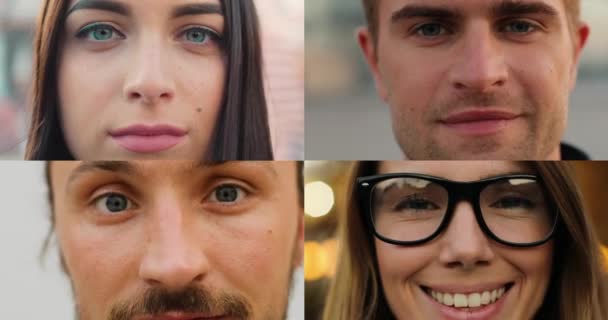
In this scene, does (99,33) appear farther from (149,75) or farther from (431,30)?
(431,30)

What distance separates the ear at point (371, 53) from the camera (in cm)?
166

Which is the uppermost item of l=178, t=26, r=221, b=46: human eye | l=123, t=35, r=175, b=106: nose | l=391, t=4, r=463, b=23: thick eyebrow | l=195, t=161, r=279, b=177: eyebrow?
l=391, t=4, r=463, b=23: thick eyebrow

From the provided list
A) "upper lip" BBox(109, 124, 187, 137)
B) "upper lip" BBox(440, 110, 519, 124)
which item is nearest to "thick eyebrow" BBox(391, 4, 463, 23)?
"upper lip" BBox(440, 110, 519, 124)

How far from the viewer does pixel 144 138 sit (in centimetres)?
159

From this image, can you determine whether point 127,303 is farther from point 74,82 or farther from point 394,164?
point 394,164

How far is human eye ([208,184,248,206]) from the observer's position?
1.60 m

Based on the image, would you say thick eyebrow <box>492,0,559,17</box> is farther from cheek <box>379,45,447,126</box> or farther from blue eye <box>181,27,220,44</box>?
blue eye <box>181,27,220,44</box>

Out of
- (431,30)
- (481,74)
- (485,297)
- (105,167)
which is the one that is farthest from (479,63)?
(105,167)

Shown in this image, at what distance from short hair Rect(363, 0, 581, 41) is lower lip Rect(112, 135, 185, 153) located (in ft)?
1.69

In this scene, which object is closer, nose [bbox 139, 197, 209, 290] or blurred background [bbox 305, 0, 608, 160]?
nose [bbox 139, 197, 209, 290]

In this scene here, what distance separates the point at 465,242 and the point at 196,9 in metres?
0.76

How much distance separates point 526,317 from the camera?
1601 mm

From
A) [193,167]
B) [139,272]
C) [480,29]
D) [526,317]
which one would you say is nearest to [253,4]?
[193,167]

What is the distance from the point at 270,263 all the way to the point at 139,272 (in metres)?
0.28
